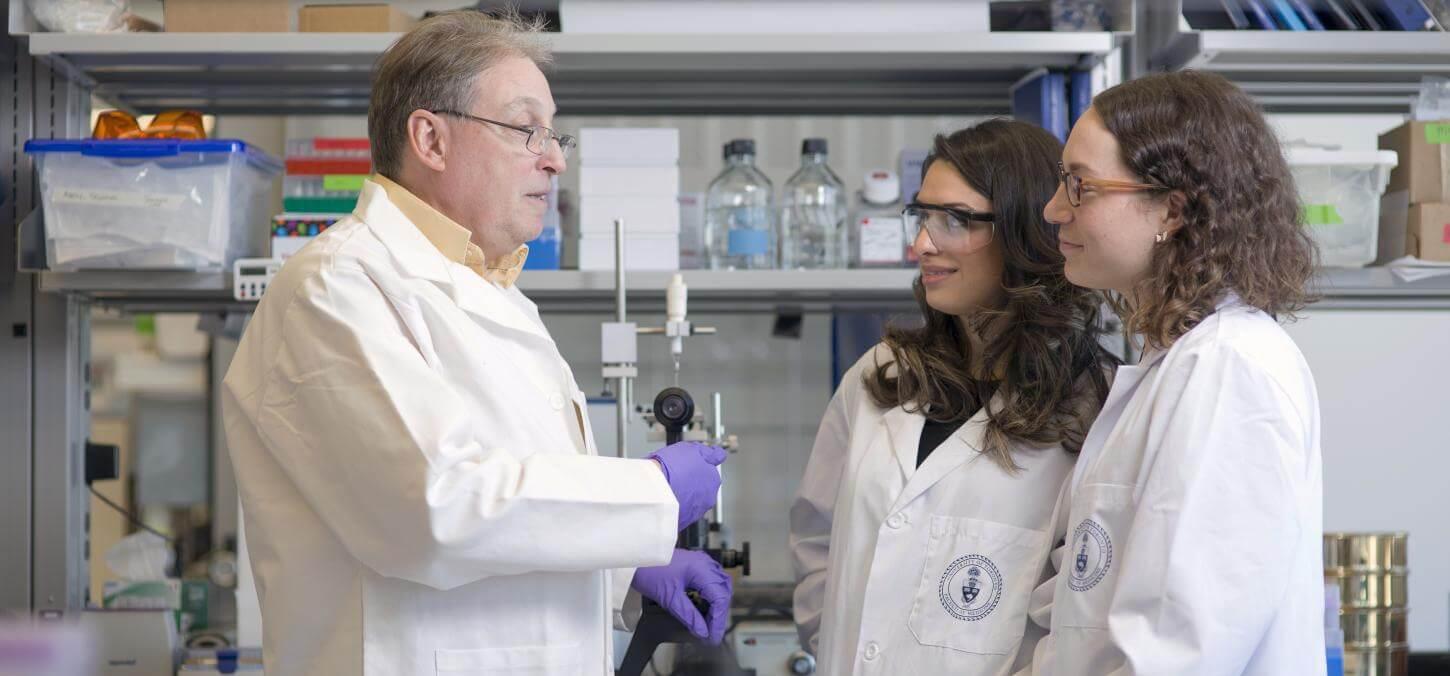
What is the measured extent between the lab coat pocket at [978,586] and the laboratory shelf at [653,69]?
0.85m

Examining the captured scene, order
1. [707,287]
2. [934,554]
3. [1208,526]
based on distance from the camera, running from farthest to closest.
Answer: [707,287], [934,554], [1208,526]

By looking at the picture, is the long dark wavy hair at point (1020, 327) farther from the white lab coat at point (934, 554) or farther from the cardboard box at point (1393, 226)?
the cardboard box at point (1393, 226)

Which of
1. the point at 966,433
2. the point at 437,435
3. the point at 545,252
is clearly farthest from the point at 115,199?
the point at 966,433

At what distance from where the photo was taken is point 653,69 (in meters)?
2.05

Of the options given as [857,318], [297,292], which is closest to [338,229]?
[297,292]

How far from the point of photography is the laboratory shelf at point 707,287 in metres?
1.89

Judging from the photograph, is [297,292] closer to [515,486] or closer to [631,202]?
[515,486]

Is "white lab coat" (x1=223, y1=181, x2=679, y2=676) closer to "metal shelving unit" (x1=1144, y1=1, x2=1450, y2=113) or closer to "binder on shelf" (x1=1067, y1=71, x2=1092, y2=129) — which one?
"binder on shelf" (x1=1067, y1=71, x2=1092, y2=129)

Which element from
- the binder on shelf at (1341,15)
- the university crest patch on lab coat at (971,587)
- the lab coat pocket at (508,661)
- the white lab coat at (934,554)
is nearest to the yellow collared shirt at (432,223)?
the lab coat pocket at (508,661)

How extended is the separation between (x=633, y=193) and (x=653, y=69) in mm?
232

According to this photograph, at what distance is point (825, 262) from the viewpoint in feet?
7.17

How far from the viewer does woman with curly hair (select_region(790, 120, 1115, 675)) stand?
1.37 meters

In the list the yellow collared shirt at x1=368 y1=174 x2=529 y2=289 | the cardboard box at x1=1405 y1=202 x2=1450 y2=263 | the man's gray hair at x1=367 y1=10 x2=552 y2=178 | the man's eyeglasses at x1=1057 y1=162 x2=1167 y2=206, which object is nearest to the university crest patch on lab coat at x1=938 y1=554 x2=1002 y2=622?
the man's eyeglasses at x1=1057 y1=162 x2=1167 y2=206

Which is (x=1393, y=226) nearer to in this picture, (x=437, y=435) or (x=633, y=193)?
(x=633, y=193)
